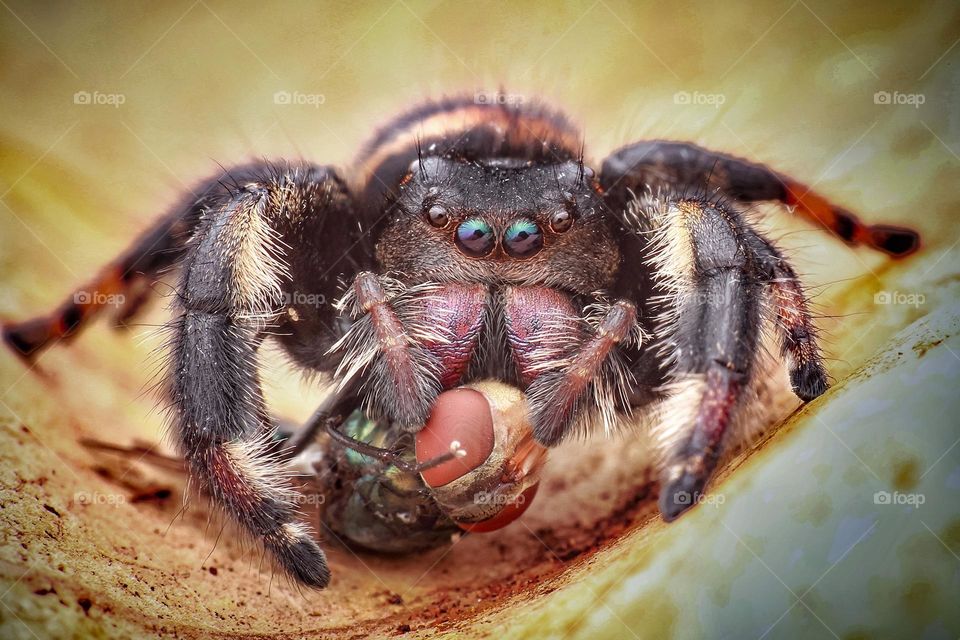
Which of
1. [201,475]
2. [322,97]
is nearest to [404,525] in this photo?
[201,475]

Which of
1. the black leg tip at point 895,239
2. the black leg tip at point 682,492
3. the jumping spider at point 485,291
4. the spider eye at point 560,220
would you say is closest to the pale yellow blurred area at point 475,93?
the black leg tip at point 895,239

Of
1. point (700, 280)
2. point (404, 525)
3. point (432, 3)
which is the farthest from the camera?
point (432, 3)

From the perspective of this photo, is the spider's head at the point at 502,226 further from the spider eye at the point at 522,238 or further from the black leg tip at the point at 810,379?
the black leg tip at the point at 810,379

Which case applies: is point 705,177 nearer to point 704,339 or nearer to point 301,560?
point 704,339

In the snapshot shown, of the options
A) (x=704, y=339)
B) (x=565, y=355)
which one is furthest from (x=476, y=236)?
(x=704, y=339)

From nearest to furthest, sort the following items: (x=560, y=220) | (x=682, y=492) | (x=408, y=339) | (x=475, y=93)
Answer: (x=682, y=492), (x=408, y=339), (x=560, y=220), (x=475, y=93)

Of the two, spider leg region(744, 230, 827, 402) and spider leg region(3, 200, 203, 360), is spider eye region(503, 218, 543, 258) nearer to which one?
spider leg region(744, 230, 827, 402)

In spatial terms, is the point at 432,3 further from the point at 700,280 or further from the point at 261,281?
the point at 700,280
